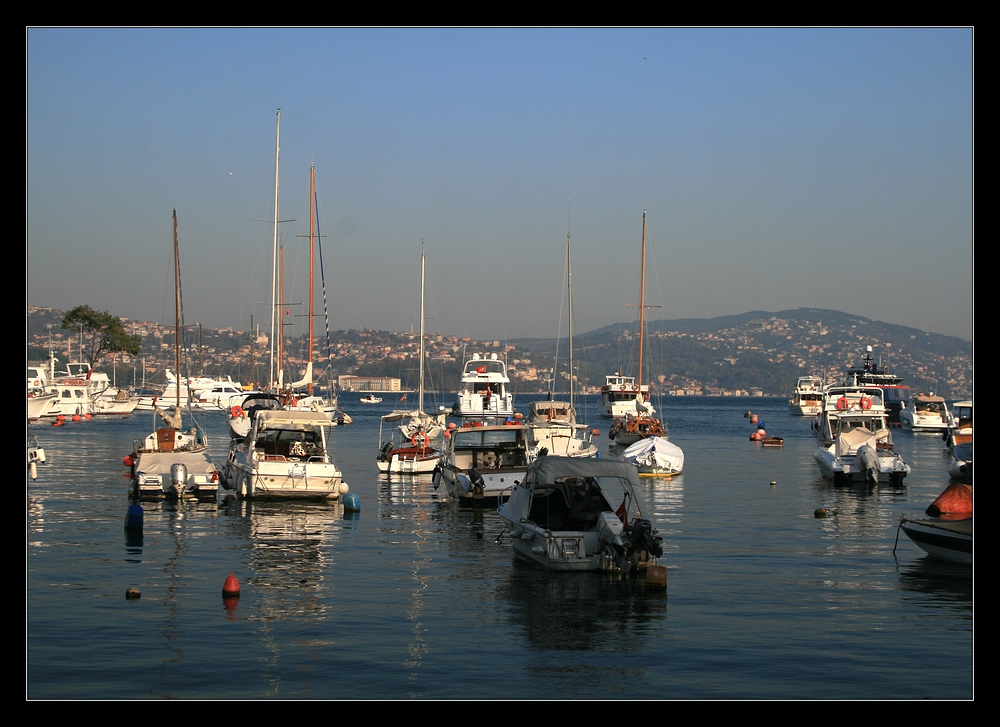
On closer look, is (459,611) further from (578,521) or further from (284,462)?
(284,462)

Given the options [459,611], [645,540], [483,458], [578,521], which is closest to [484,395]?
[483,458]

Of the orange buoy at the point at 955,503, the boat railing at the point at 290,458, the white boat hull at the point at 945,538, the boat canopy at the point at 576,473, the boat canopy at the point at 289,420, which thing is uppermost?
the boat canopy at the point at 289,420

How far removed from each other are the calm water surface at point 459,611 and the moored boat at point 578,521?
51 cm

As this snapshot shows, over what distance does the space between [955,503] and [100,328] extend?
409 feet

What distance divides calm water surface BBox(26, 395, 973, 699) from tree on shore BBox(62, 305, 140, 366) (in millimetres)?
104937

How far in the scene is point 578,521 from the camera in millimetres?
25422

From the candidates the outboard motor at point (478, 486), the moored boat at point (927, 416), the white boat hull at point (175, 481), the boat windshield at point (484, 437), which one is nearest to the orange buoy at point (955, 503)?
the outboard motor at point (478, 486)

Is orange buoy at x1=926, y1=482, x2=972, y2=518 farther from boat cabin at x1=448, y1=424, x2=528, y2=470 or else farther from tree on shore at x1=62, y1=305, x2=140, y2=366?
tree on shore at x1=62, y1=305, x2=140, y2=366

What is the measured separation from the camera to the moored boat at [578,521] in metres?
22.5

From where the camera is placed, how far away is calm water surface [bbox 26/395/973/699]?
612 inches

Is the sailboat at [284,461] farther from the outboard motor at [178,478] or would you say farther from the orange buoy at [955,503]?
the orange buoy at [955,503]

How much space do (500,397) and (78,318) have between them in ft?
233

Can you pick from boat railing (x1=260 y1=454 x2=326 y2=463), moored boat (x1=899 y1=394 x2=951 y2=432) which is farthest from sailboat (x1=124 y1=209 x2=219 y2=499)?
moored boat (x1=899 y1=394 x2=951 y2=432)
